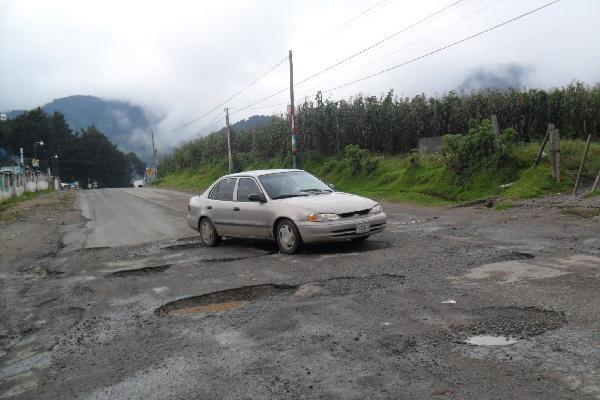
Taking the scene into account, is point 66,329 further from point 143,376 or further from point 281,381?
point 281,381

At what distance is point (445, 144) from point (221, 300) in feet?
47.0

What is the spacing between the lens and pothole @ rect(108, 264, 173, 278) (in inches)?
343

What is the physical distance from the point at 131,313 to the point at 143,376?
214cm

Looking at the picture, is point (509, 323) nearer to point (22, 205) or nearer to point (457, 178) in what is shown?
point (457, 178)

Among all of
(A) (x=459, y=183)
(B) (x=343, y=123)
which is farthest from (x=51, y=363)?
(B) (x=343, y=123)

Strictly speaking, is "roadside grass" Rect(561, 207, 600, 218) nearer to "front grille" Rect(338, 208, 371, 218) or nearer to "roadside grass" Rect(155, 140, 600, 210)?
"roadside grass" Rect(155, 140, 600, 210)

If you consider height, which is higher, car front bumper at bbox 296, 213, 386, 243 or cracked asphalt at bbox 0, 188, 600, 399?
car front bumper at bbox 296, 213, 386, 243

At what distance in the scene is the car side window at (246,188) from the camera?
10371 mm

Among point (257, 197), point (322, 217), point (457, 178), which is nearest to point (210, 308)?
point (322, 217)

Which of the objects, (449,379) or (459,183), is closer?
(449,379)

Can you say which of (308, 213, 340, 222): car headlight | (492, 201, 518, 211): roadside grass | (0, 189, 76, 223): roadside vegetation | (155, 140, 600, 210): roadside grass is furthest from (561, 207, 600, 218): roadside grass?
(0, 189, 76, 223): roadside vegetation

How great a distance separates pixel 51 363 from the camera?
475 centimetres

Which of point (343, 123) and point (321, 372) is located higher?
point (343, 123)

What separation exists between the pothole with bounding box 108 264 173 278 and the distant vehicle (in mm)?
1841
